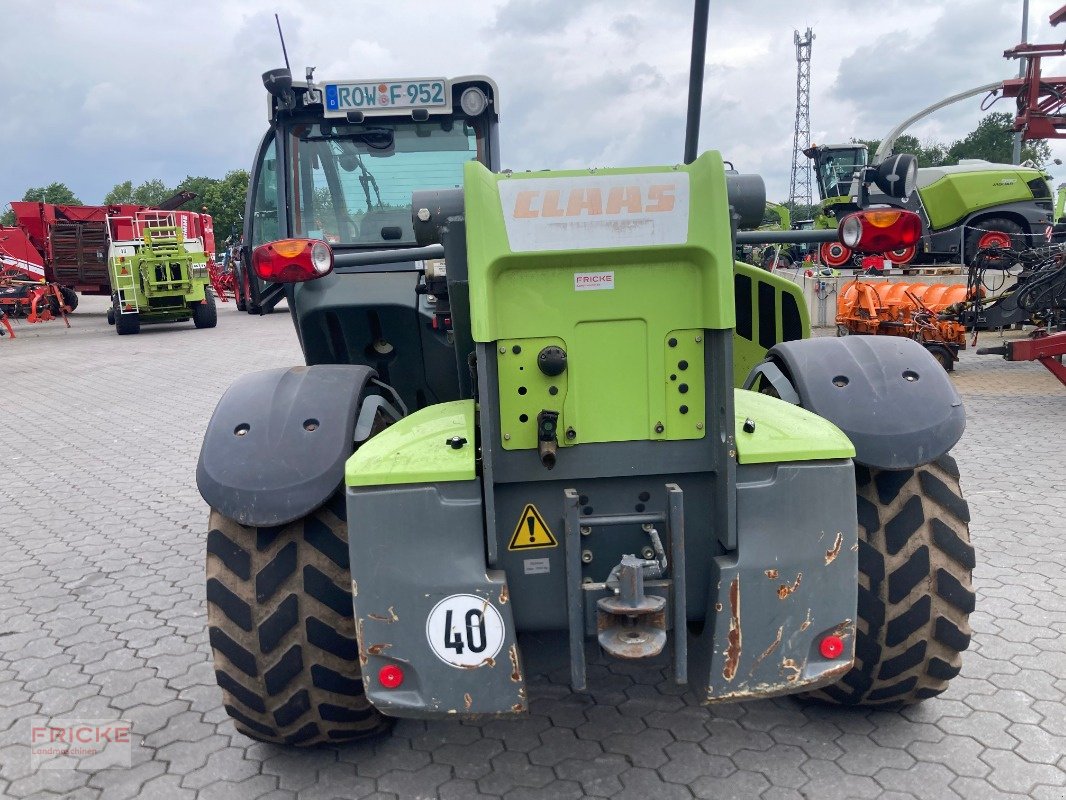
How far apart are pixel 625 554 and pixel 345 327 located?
2.21 metres

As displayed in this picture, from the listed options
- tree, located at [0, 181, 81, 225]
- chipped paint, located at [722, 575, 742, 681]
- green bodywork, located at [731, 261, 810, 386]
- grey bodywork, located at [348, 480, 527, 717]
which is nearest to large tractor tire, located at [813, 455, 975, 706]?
chipped paint, located at [722, 575, 742, 681]

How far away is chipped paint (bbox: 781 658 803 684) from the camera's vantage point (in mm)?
2463

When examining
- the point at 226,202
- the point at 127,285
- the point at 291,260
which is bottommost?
the point at 127,285

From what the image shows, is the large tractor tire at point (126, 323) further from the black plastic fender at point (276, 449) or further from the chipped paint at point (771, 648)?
the chipped paint at point (771, 648)

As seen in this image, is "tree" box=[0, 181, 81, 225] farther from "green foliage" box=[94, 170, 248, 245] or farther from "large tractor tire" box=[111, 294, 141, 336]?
"large tractor tire" box=[111, 294, 141, 336]

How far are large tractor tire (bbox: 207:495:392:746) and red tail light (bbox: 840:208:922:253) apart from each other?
5.91 ft

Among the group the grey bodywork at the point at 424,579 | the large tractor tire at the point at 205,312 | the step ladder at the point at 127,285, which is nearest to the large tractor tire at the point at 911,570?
the grey bodywork at the point at 424,579

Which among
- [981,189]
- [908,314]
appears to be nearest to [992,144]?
[981,189]

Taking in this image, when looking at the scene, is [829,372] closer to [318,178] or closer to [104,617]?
[318,178]

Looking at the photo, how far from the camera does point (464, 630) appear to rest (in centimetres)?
242

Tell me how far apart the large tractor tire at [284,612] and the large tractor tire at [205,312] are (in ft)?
63.5

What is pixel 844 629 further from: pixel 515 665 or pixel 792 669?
pixel 515 665

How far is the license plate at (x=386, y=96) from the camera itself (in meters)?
4.65

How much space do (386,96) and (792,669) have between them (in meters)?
3.63
